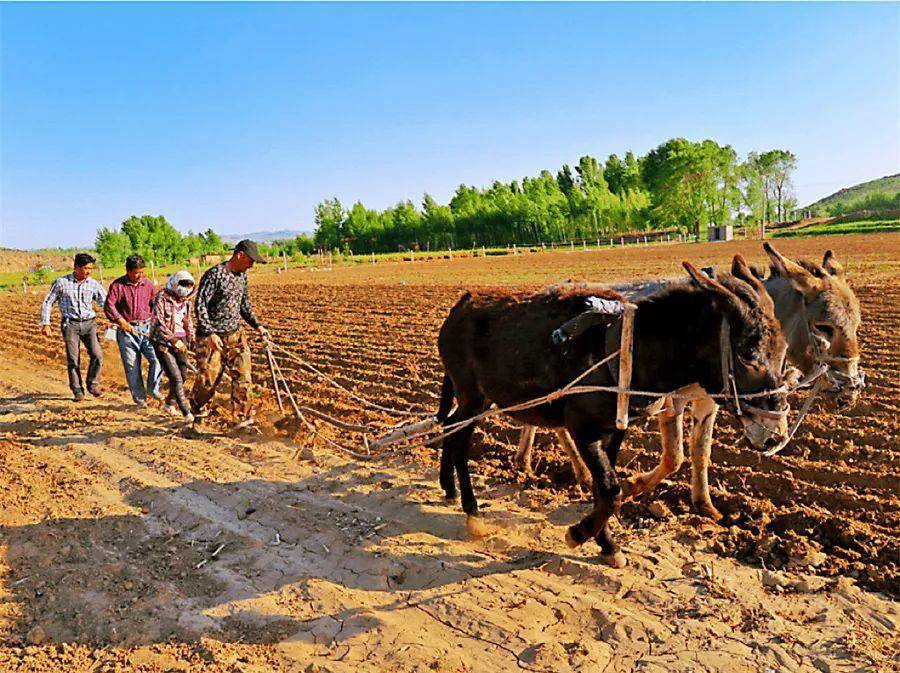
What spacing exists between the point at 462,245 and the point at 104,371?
72736mm

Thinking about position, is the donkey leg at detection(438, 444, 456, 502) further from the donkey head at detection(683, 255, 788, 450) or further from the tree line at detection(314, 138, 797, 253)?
the tree line at detection(314, 138, 797, 253)

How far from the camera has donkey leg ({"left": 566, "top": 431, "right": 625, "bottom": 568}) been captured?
4.27 metres

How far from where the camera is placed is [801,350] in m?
5.27

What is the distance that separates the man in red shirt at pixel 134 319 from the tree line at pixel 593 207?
2697 inches

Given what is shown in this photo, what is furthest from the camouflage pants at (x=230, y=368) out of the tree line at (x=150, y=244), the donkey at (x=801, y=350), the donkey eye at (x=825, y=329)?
the tree line at (x=150, y=244)

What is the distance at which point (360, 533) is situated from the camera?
5094mm

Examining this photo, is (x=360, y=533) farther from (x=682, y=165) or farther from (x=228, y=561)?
(x=682, y=165)

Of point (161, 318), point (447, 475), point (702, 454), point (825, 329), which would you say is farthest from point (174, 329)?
point (825, 329)

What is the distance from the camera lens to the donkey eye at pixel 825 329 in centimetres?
511

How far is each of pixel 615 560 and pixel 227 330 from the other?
516cm

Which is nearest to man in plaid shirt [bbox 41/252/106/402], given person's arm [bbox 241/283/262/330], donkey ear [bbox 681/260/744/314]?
person's arm [bbox 241/283/262/330]

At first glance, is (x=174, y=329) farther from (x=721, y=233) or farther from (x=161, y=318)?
(x=721, y=233)

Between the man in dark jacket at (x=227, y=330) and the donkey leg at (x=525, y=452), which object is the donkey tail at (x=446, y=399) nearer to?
the donkey leg at (x=525, y=452)

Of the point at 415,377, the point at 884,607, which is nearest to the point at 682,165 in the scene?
the point at 415,377
